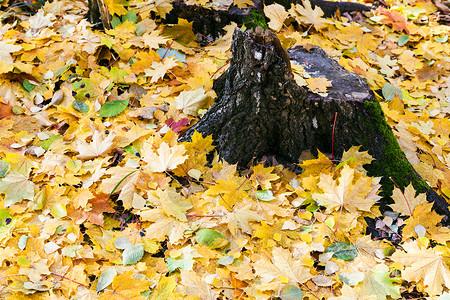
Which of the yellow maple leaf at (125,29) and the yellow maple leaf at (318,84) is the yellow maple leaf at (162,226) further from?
the yellow maple leaf at (125,29)

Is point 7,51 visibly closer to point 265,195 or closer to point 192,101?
point 192,101

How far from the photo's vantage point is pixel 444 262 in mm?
1752

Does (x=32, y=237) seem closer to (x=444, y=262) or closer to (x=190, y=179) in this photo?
(x=190, y=179)

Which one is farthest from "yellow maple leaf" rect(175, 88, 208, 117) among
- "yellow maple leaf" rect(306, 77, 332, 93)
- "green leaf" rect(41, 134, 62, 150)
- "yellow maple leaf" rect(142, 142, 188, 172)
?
"green leaf" rect(41, 134, 62, 150)

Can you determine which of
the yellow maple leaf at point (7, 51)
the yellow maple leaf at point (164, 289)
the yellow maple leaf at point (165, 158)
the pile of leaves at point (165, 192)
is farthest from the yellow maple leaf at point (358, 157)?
the yellow maple leaf at point (7, 51)

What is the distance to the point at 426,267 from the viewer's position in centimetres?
171

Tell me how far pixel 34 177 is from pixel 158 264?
1.02m

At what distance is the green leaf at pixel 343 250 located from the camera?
181 cm

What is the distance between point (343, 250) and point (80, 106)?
2027 millimetres

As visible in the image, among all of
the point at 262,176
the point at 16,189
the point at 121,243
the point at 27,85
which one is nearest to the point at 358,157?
the point at 262,176

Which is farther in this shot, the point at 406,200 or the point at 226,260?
the point at 406,200

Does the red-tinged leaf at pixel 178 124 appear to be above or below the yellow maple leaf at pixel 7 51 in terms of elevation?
below

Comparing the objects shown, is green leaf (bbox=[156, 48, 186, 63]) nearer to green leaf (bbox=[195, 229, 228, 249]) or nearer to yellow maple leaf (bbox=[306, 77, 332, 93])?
yellow maple leaf (bbox=[306, 77, 332, 93])

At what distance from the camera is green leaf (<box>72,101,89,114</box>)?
8.39 feet
